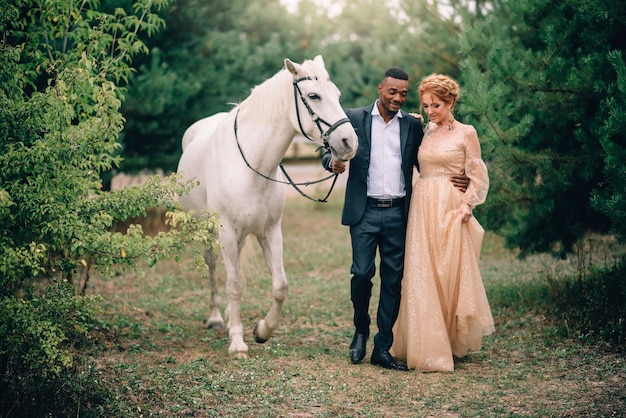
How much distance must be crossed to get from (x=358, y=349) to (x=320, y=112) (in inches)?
73.3

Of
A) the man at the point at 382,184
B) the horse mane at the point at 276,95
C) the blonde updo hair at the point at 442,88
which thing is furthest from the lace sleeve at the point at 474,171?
the horse mane at the point at 276,95

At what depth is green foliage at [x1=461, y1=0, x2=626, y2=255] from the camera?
18.4 ft

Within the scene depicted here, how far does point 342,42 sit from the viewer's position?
47.3 feet

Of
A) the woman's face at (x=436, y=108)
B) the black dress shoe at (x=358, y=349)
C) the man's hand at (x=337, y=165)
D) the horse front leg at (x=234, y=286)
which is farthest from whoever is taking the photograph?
the horse front leg at (x=234, y=286)

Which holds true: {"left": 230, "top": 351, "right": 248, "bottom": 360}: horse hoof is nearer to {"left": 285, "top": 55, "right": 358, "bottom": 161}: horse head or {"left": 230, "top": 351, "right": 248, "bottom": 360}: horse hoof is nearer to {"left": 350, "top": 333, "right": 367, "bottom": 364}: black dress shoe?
{"left": 350, "top": 333, "right": 367, "bottom": 364}: black dress shoe

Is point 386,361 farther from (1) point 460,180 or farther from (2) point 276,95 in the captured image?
(2) point 276,95

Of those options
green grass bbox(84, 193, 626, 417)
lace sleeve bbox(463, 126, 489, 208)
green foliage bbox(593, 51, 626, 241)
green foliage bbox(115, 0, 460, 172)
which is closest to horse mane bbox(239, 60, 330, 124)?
lace sleeve bbox(463, 126, 489, 208)

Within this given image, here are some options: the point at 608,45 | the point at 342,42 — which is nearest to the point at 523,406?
the point at 608,45

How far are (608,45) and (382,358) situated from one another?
312 centimetres

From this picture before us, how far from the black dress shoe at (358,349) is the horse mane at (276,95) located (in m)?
1.82

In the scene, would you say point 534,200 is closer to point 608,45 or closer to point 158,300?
point 608,45

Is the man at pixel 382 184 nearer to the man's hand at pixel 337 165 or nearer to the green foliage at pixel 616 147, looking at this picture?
the man's hand at pixel 337 165

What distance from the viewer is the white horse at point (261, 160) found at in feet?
16.1

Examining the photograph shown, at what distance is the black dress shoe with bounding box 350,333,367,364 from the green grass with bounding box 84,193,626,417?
0.08 metres
